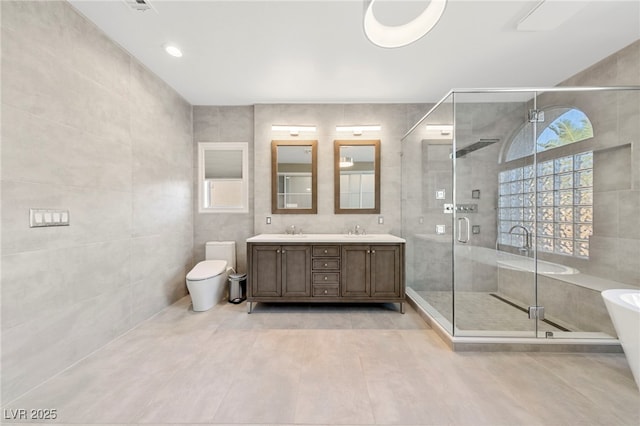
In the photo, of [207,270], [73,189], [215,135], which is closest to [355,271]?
[207,270]

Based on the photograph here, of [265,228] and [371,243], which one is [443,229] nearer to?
[371,243]

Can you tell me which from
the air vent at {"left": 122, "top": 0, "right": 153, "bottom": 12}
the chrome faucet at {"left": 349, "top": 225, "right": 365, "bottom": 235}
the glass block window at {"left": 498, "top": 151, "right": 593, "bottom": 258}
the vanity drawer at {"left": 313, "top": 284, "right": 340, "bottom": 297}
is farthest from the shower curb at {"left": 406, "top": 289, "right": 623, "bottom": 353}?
the air vent at {"left": 122, "top": 0, "right": 153, "bottom": 12}

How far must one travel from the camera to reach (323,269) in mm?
2951

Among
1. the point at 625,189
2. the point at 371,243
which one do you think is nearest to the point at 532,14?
the point at 625,189

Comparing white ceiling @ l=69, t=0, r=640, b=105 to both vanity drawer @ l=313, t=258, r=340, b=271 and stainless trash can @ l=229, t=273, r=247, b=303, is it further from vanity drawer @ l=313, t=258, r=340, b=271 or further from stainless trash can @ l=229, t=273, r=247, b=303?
stainless trash can @ l=229, t=273, r=247, b=303

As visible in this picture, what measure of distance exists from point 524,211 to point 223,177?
13.3 feet

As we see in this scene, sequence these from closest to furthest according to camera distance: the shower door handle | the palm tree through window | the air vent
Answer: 1. the air vent
2. the palm tree through window
3. the shower door handle

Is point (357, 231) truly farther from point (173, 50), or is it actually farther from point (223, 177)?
point (173, 50)

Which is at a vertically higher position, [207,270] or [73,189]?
[73,189]

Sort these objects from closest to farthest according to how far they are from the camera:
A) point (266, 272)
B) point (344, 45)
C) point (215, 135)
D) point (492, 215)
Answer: point (344, 45) < point (266, 272) < point (492, 215) < point (215, 135)

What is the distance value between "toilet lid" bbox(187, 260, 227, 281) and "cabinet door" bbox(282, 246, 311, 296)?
0.90m

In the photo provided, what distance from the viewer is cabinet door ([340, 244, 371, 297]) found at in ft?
9.64

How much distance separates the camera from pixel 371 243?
2.96 metres

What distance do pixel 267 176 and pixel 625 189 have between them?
12.8 feet
